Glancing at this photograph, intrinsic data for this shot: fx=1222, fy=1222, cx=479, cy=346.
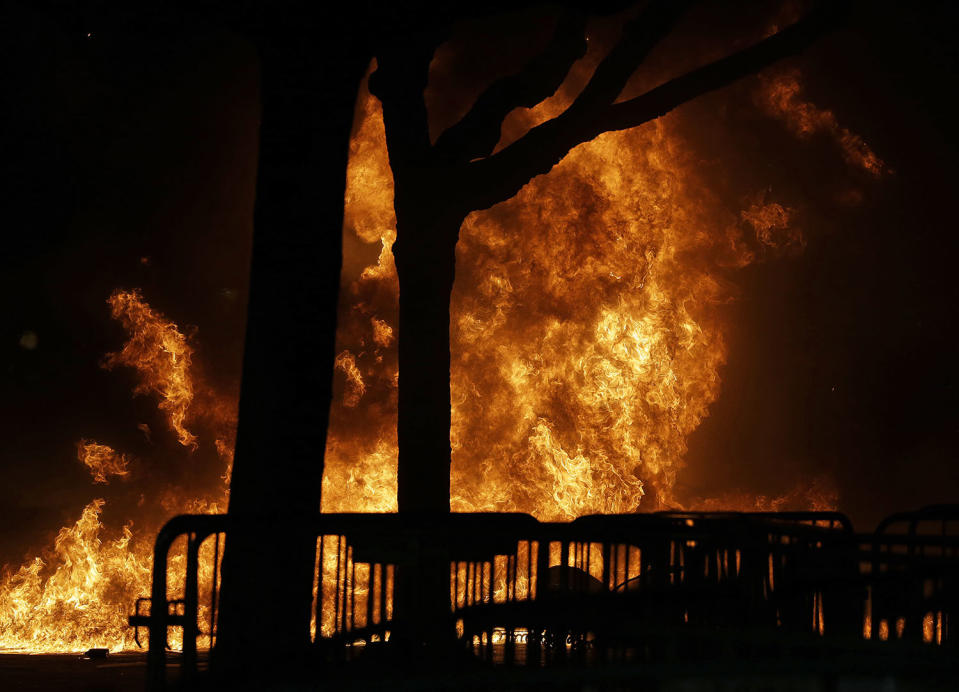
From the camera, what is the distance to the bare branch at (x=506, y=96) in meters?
11.2

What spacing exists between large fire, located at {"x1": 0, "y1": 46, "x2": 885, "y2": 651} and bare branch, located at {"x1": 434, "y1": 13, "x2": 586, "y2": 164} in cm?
635

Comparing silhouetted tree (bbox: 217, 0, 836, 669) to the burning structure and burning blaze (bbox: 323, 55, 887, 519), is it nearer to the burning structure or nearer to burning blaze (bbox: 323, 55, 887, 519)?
the burning structure

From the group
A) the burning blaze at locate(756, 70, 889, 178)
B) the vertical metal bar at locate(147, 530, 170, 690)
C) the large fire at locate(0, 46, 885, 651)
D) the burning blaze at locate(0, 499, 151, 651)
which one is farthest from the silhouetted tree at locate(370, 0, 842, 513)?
the burning blaze at locate(756, 70, 889, 178)

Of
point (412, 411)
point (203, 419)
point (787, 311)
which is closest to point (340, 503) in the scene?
point (203, 419)

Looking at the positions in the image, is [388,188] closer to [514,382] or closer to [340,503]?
[514,382]

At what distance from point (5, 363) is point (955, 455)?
45.8 ft

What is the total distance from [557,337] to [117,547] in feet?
22.7

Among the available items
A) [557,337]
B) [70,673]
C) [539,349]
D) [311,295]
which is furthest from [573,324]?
[311,295]

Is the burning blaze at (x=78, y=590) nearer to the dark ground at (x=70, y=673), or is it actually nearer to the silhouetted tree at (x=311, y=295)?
the dark ground at (x=70, y=673)

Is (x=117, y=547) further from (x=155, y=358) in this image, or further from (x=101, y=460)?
(x=155, y=358)

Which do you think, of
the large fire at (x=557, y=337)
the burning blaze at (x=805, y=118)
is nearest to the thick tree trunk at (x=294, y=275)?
the large fire at (x=557, y=337)

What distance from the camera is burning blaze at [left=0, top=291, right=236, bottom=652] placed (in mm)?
15773

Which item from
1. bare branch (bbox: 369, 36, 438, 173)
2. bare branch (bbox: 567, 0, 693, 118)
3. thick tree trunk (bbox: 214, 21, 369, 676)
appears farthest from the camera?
bare branch (bbox: 369, 36, 438, 173)

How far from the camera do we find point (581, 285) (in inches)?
725
